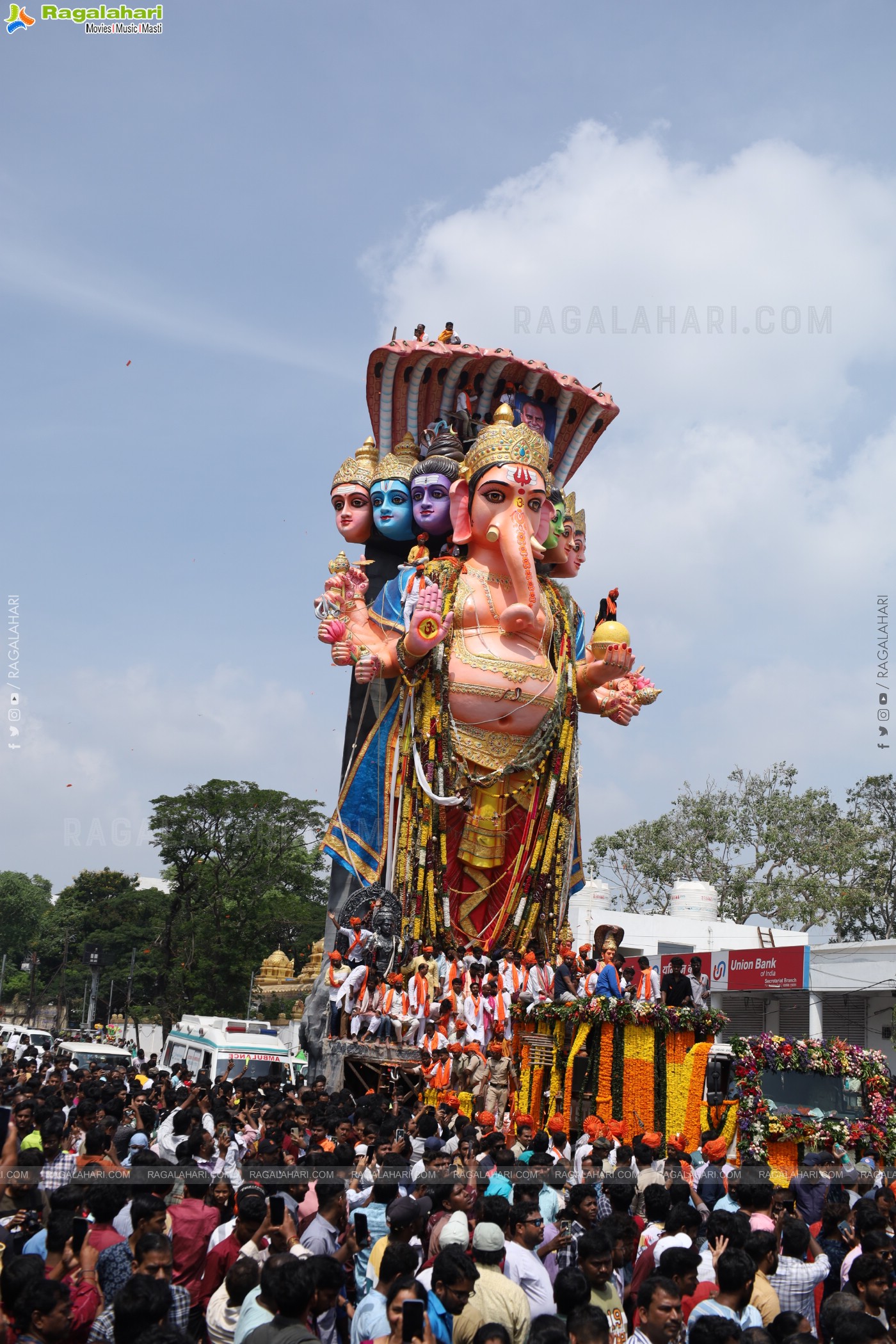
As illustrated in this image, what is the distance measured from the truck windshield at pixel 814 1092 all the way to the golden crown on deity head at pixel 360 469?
57.0 feet

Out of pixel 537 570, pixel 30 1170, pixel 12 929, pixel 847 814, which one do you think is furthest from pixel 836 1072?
pixel 12 929

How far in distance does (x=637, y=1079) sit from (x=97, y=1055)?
12.2 metres

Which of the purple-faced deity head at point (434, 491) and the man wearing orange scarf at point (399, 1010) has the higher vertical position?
the purple-faced deity head at point (434, 491)

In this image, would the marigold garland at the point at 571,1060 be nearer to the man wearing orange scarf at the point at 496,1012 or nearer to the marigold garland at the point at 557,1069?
the marigold garland at the point at 557,1069

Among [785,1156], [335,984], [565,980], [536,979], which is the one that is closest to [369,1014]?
[335,984]

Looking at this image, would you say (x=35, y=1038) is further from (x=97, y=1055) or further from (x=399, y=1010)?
(x=399, y=1010)

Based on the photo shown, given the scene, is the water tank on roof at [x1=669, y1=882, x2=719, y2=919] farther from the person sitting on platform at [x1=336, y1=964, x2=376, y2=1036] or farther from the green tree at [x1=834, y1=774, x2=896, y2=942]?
the person sitting on platform at [x1=336, y1=964, x2=376, y2=1036]

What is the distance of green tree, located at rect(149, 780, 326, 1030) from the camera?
45875 millimetres

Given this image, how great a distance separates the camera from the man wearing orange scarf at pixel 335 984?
20.6 m

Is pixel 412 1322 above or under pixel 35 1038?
above

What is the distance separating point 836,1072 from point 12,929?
225 ft

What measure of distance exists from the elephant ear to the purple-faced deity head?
1.45m

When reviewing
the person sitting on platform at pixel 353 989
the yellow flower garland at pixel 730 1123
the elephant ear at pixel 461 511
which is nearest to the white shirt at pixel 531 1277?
the yellow flower garland at pixel 730 1123

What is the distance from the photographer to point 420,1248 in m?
5.68
